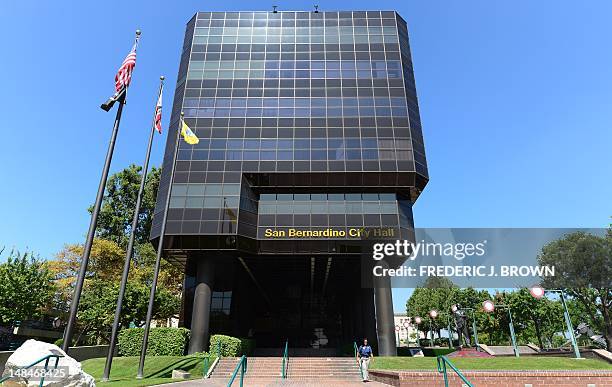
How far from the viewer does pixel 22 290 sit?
3744cm

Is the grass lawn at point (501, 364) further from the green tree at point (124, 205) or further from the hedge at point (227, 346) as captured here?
the green tree at point (124, 205)

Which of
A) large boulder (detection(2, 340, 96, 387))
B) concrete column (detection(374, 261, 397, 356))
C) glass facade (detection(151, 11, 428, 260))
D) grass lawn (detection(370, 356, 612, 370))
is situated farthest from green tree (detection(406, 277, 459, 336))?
large boulder (detection(2, 340, 96, 387))

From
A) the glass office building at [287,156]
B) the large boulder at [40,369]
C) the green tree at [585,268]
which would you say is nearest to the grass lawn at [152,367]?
the glass office building at [287,156]

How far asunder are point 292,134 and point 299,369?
20.9 m

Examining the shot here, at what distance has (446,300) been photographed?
69.4 meters

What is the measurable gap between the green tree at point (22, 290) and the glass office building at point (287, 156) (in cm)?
1401

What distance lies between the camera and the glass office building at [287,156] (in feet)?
112

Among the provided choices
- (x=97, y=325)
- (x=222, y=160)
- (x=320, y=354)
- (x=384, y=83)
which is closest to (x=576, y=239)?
(x=384, y=83)

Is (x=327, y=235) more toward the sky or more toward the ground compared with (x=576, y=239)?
more toward the ground

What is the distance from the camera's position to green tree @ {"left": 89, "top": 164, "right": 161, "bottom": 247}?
184 feet

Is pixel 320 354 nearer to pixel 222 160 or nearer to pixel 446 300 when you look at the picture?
pixel 222 160

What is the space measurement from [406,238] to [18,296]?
37100mm

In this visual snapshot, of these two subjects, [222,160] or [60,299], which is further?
[60,299]

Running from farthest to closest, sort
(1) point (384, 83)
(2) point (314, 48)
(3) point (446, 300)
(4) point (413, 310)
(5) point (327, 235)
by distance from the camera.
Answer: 1. (4) point (413, 310)
2. (3) point (446, 300)
3. (2) point (314, 48)
4. (1) point (384, 83)
5. (5) point (327, 235)
